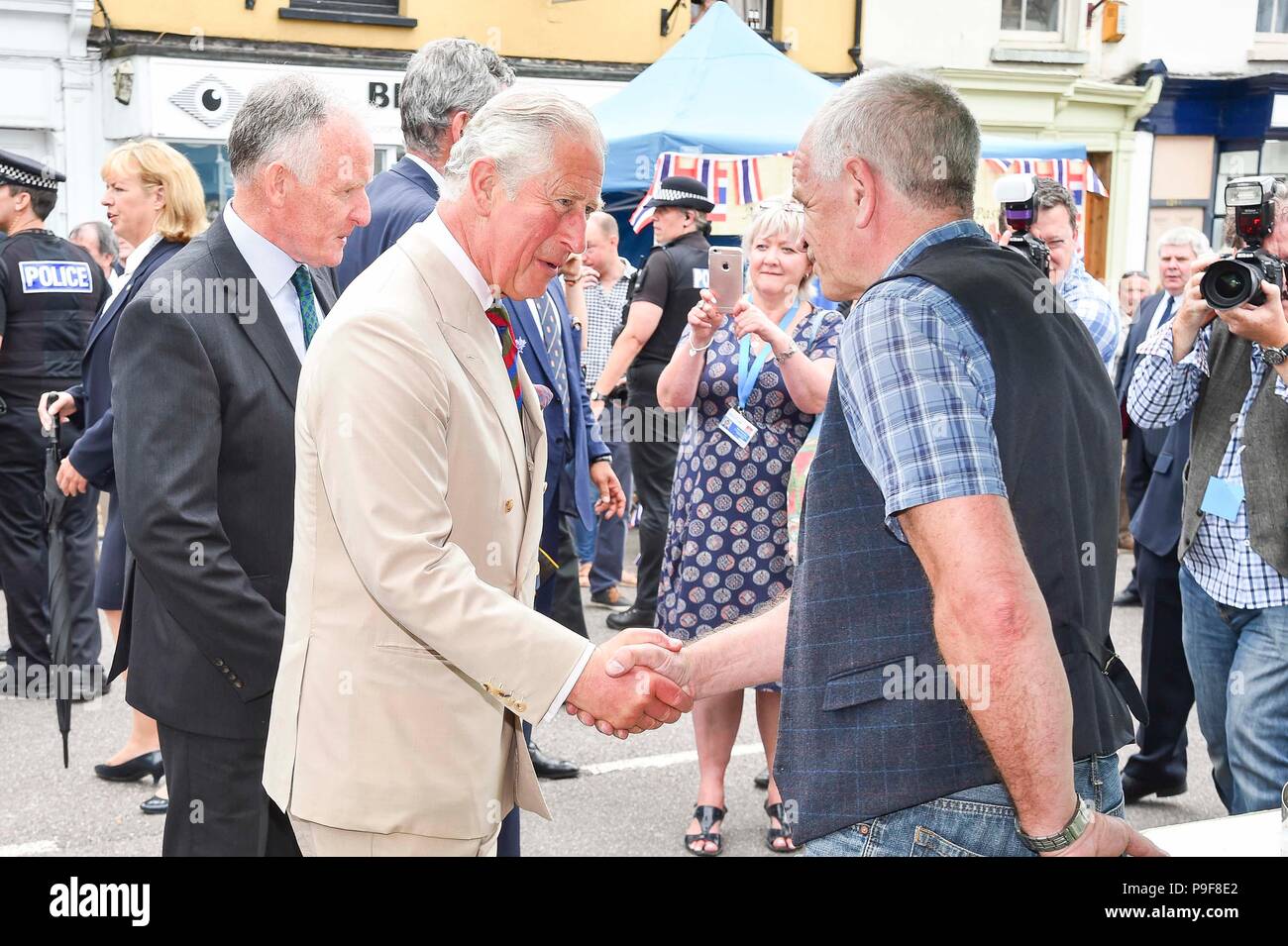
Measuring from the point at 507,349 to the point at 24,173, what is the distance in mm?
4664

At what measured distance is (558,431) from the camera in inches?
168

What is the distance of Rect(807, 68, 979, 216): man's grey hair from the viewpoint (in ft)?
6.70

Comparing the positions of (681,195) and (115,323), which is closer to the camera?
(115,323)

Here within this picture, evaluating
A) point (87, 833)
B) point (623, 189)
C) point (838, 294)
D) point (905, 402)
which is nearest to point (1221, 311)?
point (838, 294)

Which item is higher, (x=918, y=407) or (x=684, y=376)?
(x=918, y=407)

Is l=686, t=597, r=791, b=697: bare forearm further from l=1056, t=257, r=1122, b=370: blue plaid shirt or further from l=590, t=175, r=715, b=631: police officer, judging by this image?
l=590, t=175, r=715, b=631: police officer

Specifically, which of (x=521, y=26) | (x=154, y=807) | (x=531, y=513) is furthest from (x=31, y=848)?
(x=521, y=26)

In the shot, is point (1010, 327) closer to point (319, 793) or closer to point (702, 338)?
point (319, 793)

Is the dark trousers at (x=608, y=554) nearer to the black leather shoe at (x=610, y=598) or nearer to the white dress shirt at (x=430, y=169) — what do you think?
the black leather shoe at (x=610, y=598)

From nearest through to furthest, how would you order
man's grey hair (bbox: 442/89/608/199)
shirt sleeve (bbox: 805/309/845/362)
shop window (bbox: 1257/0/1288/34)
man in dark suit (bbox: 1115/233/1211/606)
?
man's grey hair (bbox: 442/89/608/199) < shirt sleeve (bbox: 805/309/845/362) < man in dark suit (bbox: 1115/233/1211/606) < shop window (bbox: 1257/0/1288/34)

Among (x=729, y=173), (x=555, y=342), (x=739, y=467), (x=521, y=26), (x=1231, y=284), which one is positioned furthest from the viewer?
(x=521, y=26)

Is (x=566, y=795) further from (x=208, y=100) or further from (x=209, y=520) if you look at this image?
(x=208, y=100)

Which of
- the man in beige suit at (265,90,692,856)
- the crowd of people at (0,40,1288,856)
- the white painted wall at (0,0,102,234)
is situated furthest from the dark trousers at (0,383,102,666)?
the white painted wall at (0,0,102,234)

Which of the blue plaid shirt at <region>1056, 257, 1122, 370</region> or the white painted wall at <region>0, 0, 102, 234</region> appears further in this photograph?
the white painted wall at <region>0, 0, 102, 234</region>
